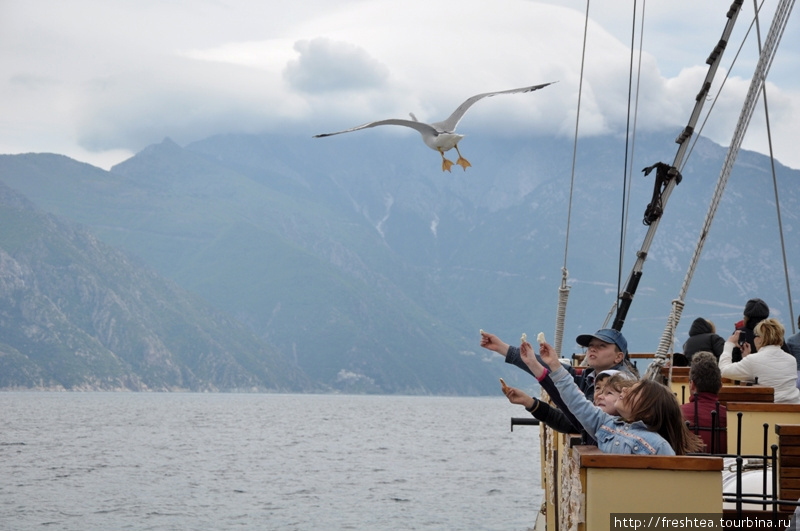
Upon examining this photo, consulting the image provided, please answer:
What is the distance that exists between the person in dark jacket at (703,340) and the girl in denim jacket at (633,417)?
17.3 feet

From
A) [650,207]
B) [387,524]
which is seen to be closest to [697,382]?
[650,207]

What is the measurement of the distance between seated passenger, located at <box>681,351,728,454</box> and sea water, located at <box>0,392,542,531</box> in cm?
2680

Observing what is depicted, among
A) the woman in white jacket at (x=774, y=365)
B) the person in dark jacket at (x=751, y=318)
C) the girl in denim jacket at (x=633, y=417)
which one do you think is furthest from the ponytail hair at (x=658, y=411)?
the person in dark jacket at (x=751, y=318)

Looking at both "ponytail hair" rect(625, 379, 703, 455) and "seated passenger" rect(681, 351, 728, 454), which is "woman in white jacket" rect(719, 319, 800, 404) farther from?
"ponytail hair" rect(625, 379, 703, 455)

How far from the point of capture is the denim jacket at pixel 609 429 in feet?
19.5

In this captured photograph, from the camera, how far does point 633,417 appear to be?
6.05 m

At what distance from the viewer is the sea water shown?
3634 centimetres

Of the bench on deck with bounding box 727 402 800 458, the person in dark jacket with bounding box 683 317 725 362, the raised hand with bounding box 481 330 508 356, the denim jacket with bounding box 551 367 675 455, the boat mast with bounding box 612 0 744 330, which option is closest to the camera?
the denim jacket with bounding box 551 367 675 455

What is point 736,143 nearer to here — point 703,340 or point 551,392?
point 703,340

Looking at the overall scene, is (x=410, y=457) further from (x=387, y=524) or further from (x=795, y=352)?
(x=795, y=352)

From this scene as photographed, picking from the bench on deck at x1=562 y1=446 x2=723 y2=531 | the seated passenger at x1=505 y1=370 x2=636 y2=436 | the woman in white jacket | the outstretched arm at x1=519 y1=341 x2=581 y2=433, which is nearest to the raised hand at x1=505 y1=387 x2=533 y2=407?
the seated passenger at x1=505 y1=370 x2=636 y2=436

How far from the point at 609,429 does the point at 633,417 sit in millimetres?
155

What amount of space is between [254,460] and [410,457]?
1013cm

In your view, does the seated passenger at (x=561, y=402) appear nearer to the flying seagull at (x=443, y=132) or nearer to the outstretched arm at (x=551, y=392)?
the outstretched arm at (x=551, y=392)
